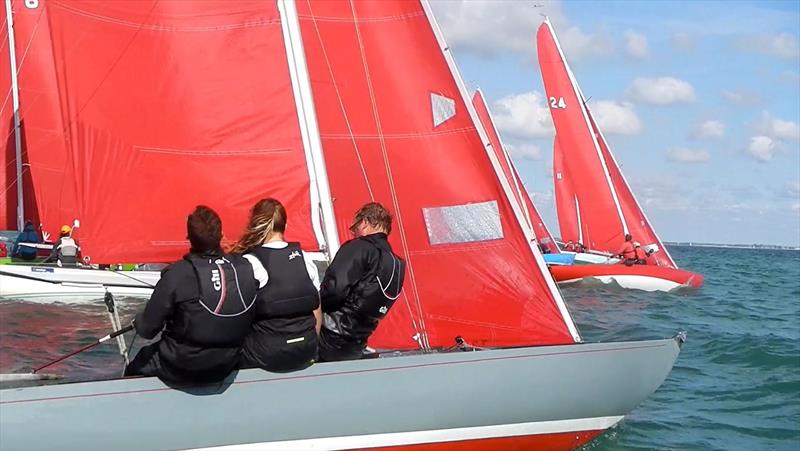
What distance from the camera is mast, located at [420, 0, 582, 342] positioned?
7621mm

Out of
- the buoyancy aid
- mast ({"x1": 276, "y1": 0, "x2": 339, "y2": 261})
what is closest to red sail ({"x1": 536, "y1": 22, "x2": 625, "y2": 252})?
mast ({"x1": 276, "y1": 0, "x2": 339, "y2": 261})

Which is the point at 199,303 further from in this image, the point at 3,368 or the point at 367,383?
the point at 3,368

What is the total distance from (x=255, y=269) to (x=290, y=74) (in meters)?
2.44

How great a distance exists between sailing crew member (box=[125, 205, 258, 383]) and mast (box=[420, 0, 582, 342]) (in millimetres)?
2899

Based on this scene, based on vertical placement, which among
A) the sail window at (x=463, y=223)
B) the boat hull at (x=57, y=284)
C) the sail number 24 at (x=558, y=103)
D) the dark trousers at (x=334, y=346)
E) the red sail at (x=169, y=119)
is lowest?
the boat hull at (x=57, y=284)

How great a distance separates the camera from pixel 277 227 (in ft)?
18.5

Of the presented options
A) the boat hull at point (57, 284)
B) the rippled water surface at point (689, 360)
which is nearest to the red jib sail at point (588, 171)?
the rippled water surface at point (689, 360)

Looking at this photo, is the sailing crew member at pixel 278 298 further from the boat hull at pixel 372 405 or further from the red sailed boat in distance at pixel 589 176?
the red sailed boat in distance at pixel 589 176

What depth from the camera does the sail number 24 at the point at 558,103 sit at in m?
30.8

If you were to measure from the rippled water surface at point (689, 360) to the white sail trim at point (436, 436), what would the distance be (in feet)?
1.93

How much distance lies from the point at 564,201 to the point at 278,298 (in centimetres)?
2862

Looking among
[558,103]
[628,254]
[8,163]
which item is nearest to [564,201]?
[558,103]

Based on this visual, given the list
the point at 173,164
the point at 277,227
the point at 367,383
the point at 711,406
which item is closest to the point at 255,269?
the point at 277,227

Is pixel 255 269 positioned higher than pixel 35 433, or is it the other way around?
pixel 255 269
